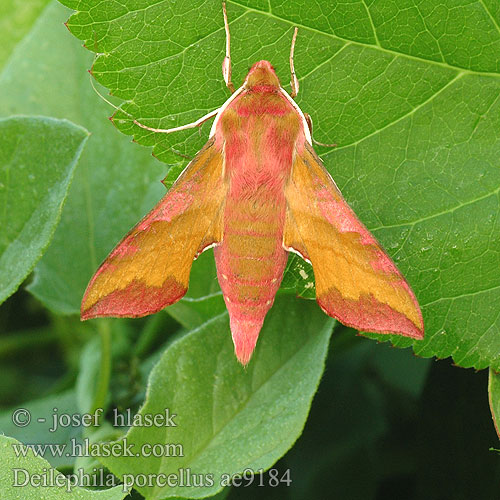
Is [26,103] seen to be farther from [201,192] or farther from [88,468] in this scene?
[88,468]

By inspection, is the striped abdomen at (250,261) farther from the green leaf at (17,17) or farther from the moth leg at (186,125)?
the green leaf at (17,17)

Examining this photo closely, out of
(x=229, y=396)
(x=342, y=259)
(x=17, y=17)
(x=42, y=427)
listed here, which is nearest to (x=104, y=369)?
(x=42, y=427)

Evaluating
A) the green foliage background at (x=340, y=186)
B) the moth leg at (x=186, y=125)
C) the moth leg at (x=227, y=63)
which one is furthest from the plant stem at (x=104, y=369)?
the moth leg at (x=227, y=63)

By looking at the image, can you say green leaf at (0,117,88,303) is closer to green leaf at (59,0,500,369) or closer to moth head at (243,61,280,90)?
green leaf at (59,0,500,369)

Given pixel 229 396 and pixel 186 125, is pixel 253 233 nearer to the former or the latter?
pixel 186 125

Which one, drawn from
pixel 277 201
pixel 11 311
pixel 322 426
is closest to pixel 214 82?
pixel 277 201

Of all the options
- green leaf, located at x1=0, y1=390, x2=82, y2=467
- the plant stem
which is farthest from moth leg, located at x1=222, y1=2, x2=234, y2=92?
green leaf, located at x1=0, y1=390, x2=82, y2=467
